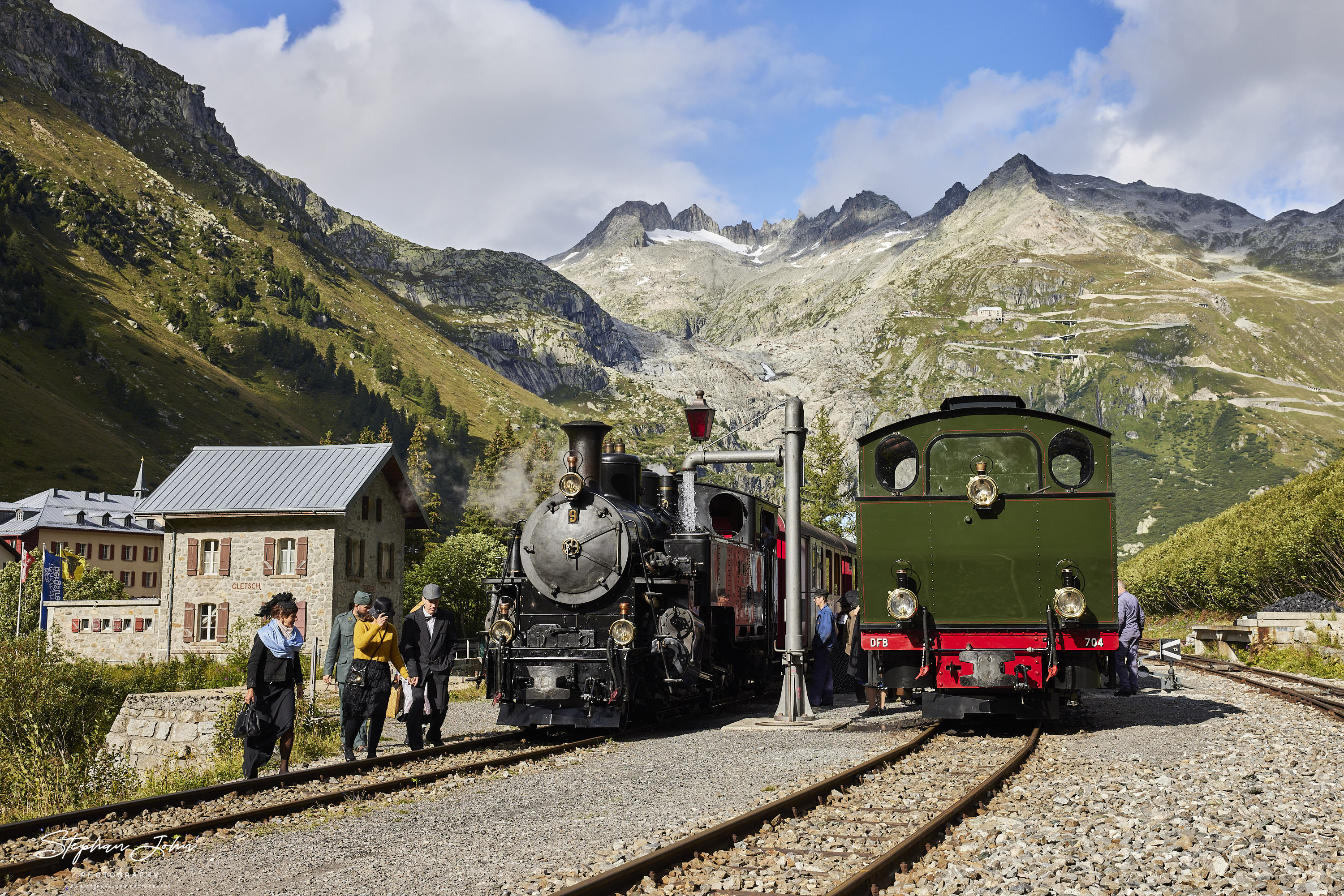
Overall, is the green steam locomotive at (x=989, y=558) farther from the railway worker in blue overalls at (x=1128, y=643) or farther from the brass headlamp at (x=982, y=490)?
the railway worker in blue overalls at (x=1128, y=643)

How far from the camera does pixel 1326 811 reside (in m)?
8.31

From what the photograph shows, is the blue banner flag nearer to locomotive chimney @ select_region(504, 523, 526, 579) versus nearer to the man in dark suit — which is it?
locomotive chimney @ select_region(504, 523, 526, 579)

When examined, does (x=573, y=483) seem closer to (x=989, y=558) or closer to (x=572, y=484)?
(x=572, y=484)

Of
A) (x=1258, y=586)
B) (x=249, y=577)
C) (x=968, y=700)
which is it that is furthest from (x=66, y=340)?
(x=968, y=700)

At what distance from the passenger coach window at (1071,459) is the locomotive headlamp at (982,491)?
0.79 meters

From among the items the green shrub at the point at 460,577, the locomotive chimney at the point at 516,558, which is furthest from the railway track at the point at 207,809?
the green shrub at the point at 460,577

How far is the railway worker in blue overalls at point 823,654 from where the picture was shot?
60.7 feet

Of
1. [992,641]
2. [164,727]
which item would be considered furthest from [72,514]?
[992,641]

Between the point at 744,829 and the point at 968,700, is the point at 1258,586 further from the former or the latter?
the point at 744,829

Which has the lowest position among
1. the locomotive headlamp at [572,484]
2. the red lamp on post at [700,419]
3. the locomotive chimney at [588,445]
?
the locomotive headlamp at [572,484]

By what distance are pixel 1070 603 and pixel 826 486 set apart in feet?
156

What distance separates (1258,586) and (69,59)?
8460 inches

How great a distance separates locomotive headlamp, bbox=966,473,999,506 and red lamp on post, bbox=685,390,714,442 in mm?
5583

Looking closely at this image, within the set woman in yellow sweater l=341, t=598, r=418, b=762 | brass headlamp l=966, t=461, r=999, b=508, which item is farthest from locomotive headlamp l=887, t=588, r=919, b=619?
woman in yellow sweater l=341, t=598, r=418, b=762
